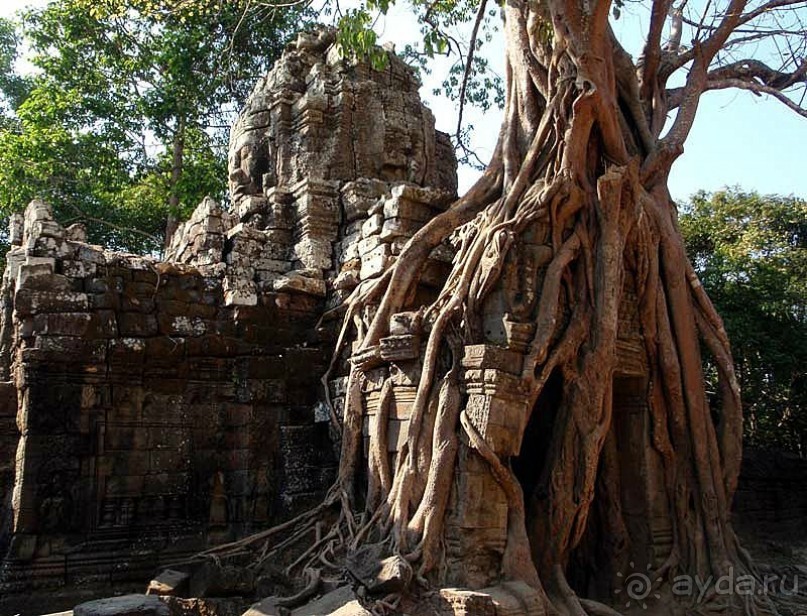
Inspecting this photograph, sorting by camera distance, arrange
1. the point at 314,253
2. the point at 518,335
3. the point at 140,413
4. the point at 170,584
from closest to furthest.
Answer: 1. the point at 518,335
2. the point at 170,584
3. the point at 140,413
4. the point at 314,253

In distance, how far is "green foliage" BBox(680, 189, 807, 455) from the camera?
995cm

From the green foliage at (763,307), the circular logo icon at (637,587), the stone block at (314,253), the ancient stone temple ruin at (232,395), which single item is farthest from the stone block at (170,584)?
the green foliage at (763,307)

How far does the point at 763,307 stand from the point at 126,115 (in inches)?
437

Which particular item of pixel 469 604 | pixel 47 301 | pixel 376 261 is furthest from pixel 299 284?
pixel 469 604

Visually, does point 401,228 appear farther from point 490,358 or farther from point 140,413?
point 140,413

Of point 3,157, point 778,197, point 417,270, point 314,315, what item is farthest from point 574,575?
point 3,157

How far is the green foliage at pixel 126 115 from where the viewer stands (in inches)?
543

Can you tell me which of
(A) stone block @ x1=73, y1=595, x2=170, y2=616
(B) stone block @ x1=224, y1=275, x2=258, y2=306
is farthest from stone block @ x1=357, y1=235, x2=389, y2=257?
(A) stone block @ x1=73, y1=595, x2=170, y2=616

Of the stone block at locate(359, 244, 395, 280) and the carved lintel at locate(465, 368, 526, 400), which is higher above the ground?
the stone block at locate(359, 244, 395, 280)

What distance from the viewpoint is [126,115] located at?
14.3 meters

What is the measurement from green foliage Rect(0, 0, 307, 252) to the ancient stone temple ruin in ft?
23.0

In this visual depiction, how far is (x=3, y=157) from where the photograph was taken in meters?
13.5

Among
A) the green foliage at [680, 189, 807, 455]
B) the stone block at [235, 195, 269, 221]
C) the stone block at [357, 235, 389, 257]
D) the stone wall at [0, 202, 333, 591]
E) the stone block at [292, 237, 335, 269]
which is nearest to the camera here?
the stone wall at [0, 202, 333, 591]

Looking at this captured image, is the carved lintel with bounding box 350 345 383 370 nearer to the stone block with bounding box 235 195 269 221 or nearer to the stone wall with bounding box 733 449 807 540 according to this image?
the stone block with bounding box 235 195 269 221
